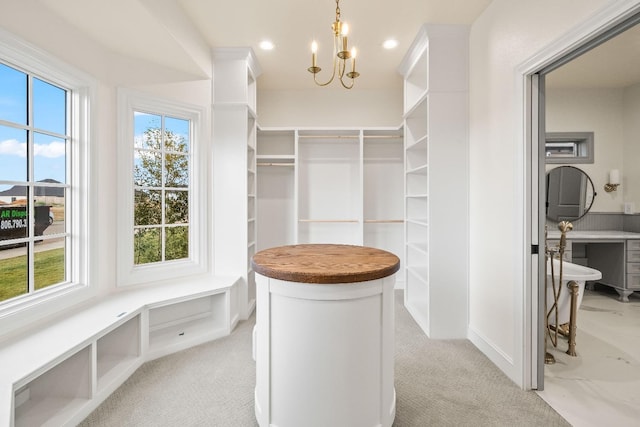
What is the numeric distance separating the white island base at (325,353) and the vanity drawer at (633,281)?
387 centimetres

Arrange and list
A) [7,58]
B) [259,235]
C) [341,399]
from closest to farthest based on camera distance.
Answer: [341,399]
[7,58]
[259,235]

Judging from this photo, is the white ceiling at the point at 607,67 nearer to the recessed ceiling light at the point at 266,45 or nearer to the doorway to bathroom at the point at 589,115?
the doorway to bathroom at the point at 589,115

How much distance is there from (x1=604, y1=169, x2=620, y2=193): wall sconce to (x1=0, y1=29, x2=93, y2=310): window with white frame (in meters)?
5.45

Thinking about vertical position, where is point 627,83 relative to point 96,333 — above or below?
above

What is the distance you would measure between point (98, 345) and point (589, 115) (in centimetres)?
536

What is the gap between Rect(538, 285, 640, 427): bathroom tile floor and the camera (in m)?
1.76

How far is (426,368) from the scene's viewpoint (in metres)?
2.26

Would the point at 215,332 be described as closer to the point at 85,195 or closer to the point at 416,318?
the point at 85,195

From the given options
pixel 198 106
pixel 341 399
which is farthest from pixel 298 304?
pixel 198 106

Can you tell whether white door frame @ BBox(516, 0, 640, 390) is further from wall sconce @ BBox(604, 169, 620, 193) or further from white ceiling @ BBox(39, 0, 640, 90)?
wall sconce @ BBox(604, 169, 620, 193)

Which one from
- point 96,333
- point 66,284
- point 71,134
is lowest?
point 96,333

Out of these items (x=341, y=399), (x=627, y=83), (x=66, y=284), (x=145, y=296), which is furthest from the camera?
(x=627, y=83)

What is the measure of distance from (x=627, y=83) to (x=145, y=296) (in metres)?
5.23

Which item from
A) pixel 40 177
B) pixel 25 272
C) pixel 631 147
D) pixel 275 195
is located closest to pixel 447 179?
pixel 275 195
